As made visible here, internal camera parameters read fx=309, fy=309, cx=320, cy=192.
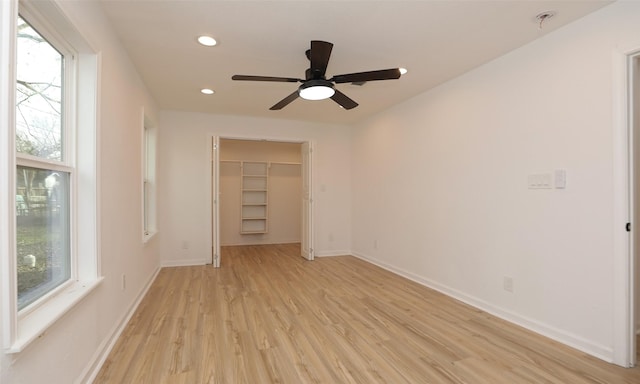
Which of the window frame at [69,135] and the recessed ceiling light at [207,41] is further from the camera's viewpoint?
the recessed ceiling light at [207,41]

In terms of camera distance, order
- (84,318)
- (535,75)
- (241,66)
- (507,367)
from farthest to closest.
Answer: (241,66) → (535,75) → (507,367) → (84,318)

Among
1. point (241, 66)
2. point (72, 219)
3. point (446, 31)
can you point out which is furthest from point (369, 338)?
point (241, 66)

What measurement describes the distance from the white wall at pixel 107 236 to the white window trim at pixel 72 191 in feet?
0.24

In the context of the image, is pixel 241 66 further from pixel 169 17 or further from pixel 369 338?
pixel 369 338

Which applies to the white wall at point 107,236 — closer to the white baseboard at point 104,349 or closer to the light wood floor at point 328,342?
the white baseboard at point 104,349

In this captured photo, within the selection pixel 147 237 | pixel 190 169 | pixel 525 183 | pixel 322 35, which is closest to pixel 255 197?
pixel 190 169

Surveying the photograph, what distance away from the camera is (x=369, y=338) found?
2.46 meters

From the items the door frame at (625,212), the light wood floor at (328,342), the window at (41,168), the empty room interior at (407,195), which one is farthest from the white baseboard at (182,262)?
the door frame at (625,212)

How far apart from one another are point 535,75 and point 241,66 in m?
2.71

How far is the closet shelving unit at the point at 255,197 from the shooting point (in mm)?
7113

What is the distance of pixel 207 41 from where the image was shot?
8.63 feet

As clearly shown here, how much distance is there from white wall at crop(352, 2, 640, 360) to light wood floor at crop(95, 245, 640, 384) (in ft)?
1.03

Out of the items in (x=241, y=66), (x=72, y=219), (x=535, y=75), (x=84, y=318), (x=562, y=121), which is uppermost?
(x=241, y=66)

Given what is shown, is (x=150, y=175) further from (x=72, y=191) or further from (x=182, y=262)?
(x=72, y=191)
